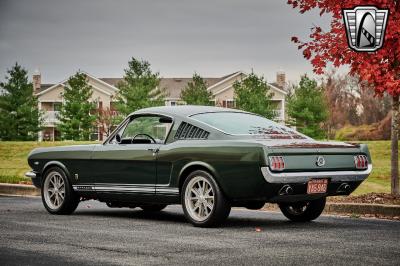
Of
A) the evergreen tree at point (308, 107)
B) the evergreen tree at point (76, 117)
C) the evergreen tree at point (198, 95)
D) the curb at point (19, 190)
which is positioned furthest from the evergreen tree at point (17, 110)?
the curb at point (19, 190)

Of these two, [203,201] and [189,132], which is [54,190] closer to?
[189,132]

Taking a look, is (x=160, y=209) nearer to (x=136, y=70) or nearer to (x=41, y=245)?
(x=41, y=245)

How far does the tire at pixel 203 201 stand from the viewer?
937 centimetres

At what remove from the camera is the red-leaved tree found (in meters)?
12.1

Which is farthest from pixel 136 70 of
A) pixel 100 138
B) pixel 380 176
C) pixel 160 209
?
pixel 160 209

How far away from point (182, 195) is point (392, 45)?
14.8 ft

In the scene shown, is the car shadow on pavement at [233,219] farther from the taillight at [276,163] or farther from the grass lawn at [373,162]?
the grass lawn at [373,162]

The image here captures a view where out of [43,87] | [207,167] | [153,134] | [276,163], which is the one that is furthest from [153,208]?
[43,87]

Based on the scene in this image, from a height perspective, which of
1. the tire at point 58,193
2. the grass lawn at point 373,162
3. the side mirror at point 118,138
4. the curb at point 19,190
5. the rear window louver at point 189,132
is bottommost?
the grass lawn at point 373,162

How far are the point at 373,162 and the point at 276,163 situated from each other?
32099 mm

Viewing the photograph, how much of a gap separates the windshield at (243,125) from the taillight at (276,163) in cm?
91

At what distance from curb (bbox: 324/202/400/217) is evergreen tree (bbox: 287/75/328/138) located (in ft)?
152

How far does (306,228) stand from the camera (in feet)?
31.5

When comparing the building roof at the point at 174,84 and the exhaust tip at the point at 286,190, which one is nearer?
the exhaust tip at the point at 286,190
